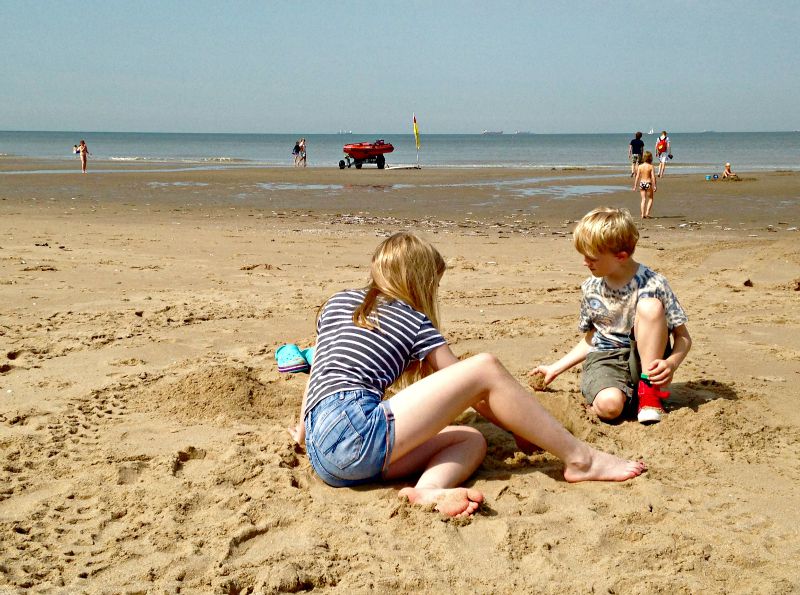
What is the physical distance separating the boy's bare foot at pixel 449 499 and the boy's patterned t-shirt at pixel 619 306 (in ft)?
5.28

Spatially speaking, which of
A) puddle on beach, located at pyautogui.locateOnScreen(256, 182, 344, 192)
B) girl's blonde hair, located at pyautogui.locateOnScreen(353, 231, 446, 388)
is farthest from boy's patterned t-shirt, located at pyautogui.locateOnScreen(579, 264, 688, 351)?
puddle on beach, located at pyautogui.locateOnScreen(256, 182, 344, 192)

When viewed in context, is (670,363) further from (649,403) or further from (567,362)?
(567,362)

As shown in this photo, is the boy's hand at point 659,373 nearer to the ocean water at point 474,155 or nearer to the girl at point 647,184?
the girl at point 647,184

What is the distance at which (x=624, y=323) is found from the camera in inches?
164

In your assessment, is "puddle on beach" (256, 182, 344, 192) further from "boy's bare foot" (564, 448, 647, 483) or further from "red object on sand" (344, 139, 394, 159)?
"boy's bare foot" (564, 448, 647, 483)

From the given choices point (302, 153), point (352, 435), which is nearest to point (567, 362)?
point (352, 435)

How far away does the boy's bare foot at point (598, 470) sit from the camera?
3.21 metres

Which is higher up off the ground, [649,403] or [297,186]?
[297,186]

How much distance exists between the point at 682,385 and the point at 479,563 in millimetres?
2460

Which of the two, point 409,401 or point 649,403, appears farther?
point 649,403

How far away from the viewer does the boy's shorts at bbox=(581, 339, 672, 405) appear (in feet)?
13.2

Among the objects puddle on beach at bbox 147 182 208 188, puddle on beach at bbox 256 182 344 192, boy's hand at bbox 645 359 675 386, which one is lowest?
boy's hand at bbox 645 359 675 386

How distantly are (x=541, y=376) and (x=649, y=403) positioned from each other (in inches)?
28.1

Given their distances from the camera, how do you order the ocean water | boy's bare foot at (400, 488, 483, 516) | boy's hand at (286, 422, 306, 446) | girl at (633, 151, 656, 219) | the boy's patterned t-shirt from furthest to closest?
the ocean water, girl at (633, 151, 656, 219), the boy's patterned t-shirt, boy's hand at (286, 422, 306, 446), boy's bare foot at (400, 488, 483, 516)
